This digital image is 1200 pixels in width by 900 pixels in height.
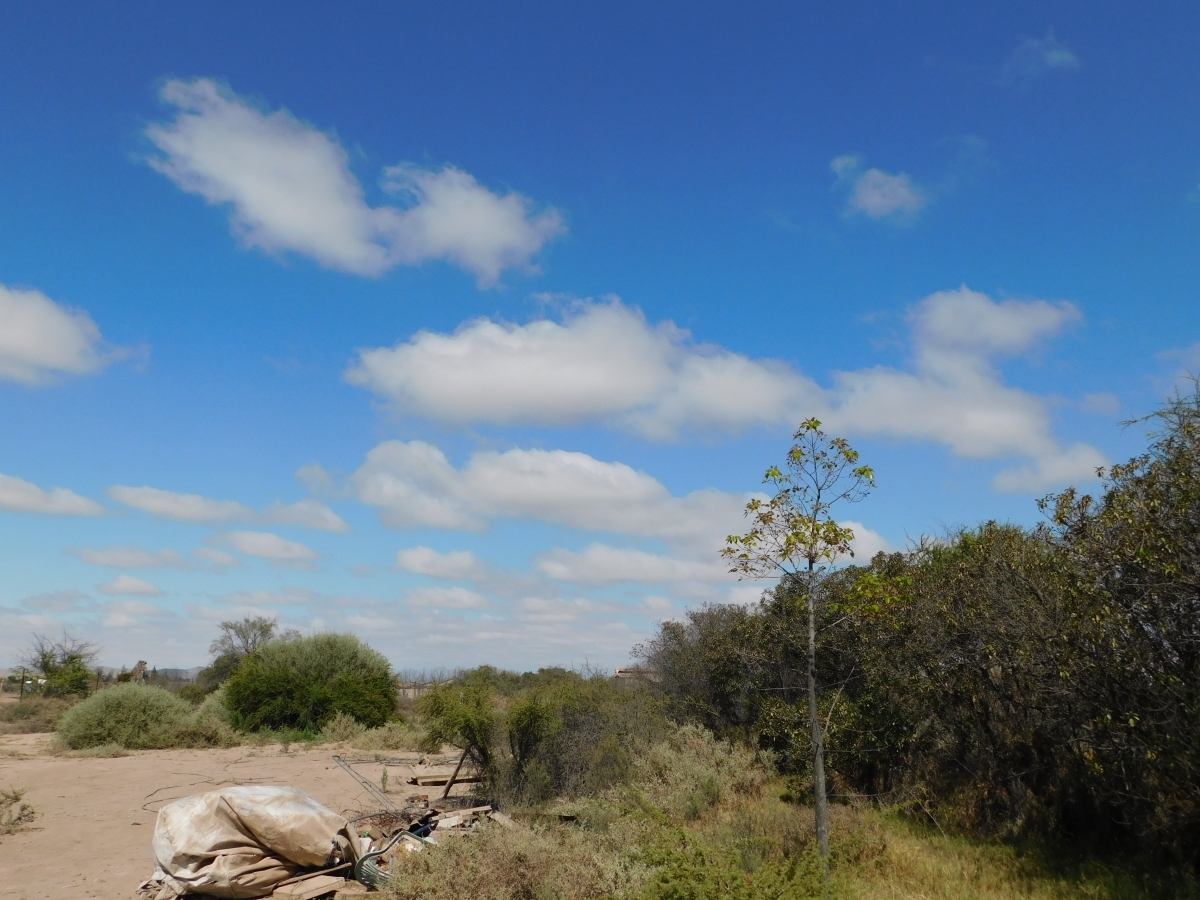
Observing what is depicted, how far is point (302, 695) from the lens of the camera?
29.6 metres

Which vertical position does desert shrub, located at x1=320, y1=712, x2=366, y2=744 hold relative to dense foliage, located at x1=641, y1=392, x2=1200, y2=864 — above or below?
below

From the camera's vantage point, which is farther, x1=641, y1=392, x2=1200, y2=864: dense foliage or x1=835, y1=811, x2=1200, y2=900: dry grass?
x1=835, y1=811, x2=1200, y2=900: dry grass

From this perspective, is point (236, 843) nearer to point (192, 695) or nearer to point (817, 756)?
point (817, 756)

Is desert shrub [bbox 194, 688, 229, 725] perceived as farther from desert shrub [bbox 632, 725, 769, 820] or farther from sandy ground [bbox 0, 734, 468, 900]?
desert shrub [bbox 632, 725, 769, 820]

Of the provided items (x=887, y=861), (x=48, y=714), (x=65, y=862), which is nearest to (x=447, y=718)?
(x=65, y=862)

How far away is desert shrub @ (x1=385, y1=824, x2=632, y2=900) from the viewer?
753 centimetres

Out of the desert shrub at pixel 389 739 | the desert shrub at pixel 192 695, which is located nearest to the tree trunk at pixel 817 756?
the desert shrub at pixel 389 739

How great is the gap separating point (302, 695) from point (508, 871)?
80.4 ft

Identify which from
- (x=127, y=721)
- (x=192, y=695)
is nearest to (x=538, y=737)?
(x=127, y=721)

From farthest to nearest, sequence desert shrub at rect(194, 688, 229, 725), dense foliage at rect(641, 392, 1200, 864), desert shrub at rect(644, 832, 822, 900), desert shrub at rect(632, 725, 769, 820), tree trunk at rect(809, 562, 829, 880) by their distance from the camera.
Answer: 1. desert shrub at rect(194, 688, 229, 725)
2. desert shrub at rect(632, 725, 769, 820)
3. tree trunk at rect(809, 562, 829, 880)
4. dense foliage at rect(641, 392, 1200, 864)
5. desert shrub at rect(644, 832, 822, 900)

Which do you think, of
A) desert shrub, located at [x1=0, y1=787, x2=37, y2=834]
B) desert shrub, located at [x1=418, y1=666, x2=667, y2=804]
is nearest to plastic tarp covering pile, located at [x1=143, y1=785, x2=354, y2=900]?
desert shrub, located at [x1=418, y1=666, x2=667, y2=804]

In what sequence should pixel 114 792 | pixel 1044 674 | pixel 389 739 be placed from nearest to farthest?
pixel 1044 674 → pixel 114 792 → pixel 389 739

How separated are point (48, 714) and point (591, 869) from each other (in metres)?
33.6

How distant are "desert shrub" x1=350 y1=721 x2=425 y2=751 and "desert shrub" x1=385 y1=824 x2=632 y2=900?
17.7m
